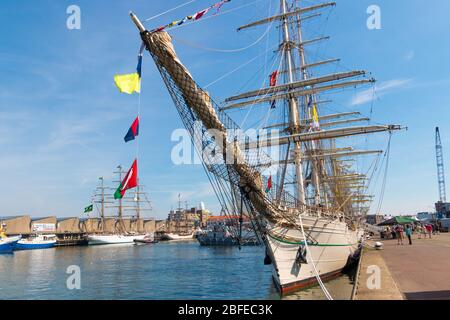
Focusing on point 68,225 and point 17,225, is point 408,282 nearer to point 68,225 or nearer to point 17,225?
point 17,225

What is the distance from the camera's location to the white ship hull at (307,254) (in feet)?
58.1

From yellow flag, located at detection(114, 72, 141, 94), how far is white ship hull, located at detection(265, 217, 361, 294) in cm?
1021

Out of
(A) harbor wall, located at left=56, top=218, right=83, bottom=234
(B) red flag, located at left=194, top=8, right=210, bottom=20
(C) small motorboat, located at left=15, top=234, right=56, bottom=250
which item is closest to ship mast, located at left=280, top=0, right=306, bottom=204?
(B) red flag, located at left=194, top=8, right=210, bottom=20

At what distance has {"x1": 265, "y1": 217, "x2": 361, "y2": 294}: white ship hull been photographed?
698 inches

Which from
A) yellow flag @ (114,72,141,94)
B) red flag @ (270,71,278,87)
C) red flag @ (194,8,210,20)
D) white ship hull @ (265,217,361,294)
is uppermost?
red flag @ (270,71,278,87)

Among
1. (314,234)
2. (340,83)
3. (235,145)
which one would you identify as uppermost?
(340,83)

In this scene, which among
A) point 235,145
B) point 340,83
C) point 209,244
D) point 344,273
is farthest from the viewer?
point 209,244

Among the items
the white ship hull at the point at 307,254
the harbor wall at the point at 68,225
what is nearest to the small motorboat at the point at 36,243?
the harbor wall at the point at 68,225

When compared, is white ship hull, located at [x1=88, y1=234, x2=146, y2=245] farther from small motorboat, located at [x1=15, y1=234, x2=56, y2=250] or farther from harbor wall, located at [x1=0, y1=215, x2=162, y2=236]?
small motorboat, located at [x1=15, y1=234, x2=56, y2=250]
